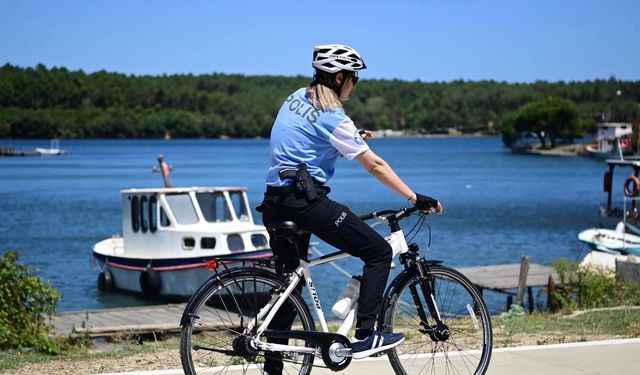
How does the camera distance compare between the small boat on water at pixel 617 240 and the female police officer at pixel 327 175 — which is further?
the small boat on water at pixel 617 240

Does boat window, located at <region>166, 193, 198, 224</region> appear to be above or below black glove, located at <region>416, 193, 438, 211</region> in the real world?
below

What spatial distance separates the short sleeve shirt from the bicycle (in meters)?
0.35

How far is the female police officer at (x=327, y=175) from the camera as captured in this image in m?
6.08

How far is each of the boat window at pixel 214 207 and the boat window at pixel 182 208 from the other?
0.83ft

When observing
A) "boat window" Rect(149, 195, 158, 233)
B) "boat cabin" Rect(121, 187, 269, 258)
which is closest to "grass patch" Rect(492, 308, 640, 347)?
"boat cabin" Rect(121, 187, 269, 258)

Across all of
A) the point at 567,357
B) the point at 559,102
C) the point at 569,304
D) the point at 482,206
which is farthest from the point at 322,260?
the point at 559,102

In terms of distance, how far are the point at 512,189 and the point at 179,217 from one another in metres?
64.2

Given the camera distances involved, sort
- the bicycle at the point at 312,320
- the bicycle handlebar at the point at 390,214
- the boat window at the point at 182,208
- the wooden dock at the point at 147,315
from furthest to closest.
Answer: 1. the boat window at the point at 182,208
2. the wooden dock at the point at 147,315
3. the bicycle handlebar at the point at 390,214
4. the bicycle at the point at 312,320

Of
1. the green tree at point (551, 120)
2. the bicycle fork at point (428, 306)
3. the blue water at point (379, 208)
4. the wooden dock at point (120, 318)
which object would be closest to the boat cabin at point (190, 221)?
the blue water at point (379, 208)

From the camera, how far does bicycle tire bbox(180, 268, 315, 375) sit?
6.09 m

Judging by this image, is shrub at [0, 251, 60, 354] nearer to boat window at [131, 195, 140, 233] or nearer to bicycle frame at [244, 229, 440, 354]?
bicycle frame at [244, 229, 440, 354]

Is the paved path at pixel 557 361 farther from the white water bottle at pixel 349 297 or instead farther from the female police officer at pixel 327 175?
the female police officer at pixel 327 175

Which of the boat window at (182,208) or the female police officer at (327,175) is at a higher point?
the female police officer at (327,175)

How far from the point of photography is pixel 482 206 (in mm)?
67000
